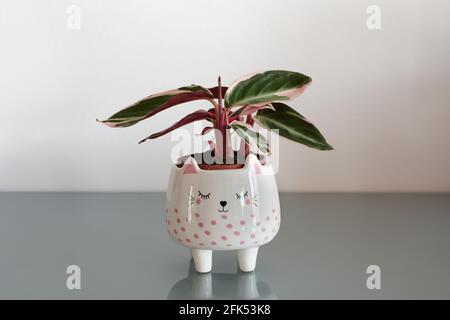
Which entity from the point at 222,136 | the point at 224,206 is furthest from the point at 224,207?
the point at 222,136

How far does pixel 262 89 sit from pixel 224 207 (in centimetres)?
16

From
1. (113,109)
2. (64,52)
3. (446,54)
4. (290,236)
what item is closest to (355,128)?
(446,54)

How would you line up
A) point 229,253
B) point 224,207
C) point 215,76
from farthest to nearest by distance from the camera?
point 215,76 < point 229,253 < point 224,207

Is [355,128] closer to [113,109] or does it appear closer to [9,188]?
[113,109]

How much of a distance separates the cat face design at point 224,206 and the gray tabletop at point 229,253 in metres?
0.06

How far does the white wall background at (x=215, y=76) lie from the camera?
117cm

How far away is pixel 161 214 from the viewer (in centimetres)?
108

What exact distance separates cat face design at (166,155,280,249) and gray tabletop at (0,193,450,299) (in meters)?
0.06

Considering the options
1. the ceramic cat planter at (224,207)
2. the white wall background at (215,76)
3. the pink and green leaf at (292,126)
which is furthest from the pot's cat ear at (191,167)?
the white wall background at (215,76)

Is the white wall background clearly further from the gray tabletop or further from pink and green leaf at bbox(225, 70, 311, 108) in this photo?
pink and green leaf at bbox(225, 70, 311, 108)

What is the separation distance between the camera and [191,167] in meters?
0.70

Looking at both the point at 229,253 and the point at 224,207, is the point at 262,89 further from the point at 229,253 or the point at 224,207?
the point at 229,253

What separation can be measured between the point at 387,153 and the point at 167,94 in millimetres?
688
